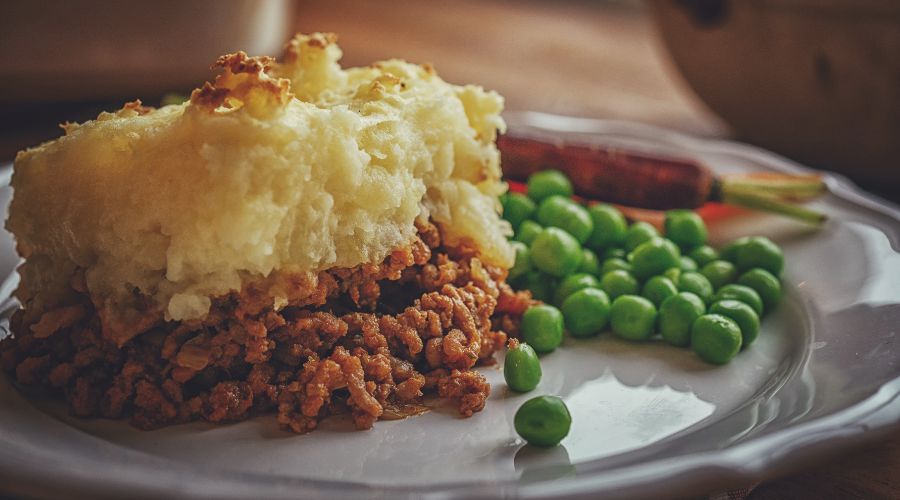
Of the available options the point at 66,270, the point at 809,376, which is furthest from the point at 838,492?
the point at 66,270

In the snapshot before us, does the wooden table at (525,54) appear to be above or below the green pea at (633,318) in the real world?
below

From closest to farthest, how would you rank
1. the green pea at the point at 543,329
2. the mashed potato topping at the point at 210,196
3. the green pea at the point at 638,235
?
the mashed potato topping at the point at 210,196
the green pea at the point at 543,329
the green pea at the point at 638,235

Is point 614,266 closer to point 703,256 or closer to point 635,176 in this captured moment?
point 703,256

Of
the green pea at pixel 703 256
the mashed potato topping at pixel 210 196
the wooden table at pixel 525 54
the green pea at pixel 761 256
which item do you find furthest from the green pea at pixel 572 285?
the wooden table at pixel 525 54

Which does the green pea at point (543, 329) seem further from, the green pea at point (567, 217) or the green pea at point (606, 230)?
the green pea at point (606, 230)

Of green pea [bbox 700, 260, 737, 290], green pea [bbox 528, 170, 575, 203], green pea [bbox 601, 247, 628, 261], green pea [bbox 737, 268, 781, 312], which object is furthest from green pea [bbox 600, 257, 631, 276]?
green pea [bbox 528, 170, 575, 203]

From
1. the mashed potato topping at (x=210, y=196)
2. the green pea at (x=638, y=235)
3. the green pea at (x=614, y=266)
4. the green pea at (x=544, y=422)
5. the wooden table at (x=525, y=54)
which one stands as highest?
the mashed potato topping at (x=210, y=196)

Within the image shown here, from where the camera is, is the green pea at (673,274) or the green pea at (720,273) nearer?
the green pea at (673,274)

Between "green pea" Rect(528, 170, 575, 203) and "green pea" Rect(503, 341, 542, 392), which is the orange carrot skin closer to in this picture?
"green pea" Rect(528, 170, 575, 203)
